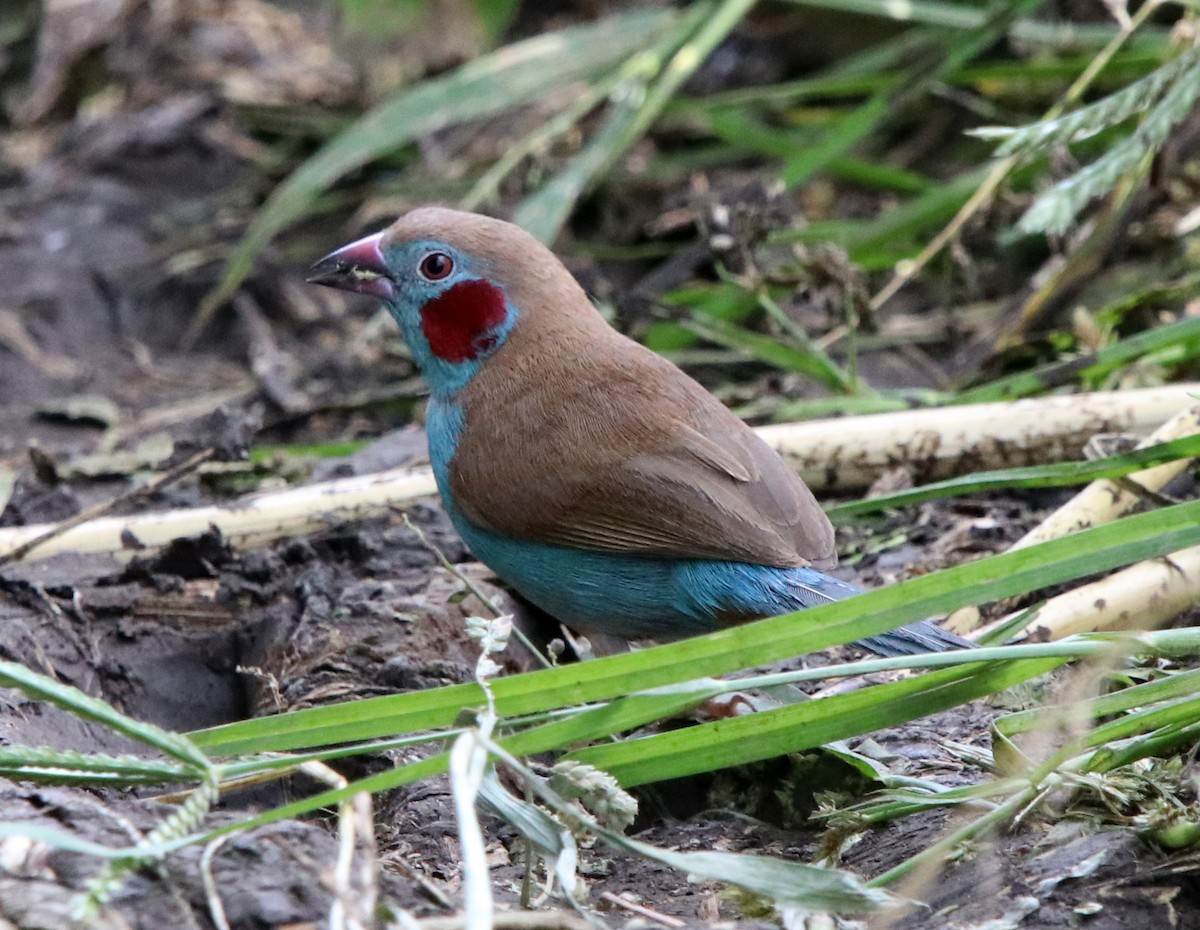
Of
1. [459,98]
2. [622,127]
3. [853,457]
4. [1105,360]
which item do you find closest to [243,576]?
[853,457]

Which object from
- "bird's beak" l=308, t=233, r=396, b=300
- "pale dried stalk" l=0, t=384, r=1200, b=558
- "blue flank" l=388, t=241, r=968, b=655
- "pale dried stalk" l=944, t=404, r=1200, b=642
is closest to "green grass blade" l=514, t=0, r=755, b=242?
"bird's beak" l=308, t=233, r=396, b=300

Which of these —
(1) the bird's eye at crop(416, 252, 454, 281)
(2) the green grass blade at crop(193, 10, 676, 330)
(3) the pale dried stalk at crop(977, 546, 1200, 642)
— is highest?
(2) the green grass blade at crop(193, 10, 676, 330)

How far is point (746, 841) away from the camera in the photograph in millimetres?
2857

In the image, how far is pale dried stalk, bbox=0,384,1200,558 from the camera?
12.7 feet

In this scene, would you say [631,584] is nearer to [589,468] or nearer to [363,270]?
[589,468]

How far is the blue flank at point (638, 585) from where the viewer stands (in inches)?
122

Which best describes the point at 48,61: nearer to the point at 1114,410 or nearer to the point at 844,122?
the point at 844,122

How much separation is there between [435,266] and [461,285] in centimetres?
9

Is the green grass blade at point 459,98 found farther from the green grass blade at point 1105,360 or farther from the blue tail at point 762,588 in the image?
the blue tail at point 762,588

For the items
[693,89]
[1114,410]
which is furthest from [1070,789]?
[693,89]

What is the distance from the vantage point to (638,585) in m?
3.24

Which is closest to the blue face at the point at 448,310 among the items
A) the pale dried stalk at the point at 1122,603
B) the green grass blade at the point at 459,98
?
the pale dried stalk at the point at 1122,603

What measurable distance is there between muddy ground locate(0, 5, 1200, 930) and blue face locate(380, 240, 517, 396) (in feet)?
1.56

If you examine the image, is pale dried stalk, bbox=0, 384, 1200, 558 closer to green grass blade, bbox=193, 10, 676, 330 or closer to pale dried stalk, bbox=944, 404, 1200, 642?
pale dried stalk, bbox=944, 404, 1200, 642
